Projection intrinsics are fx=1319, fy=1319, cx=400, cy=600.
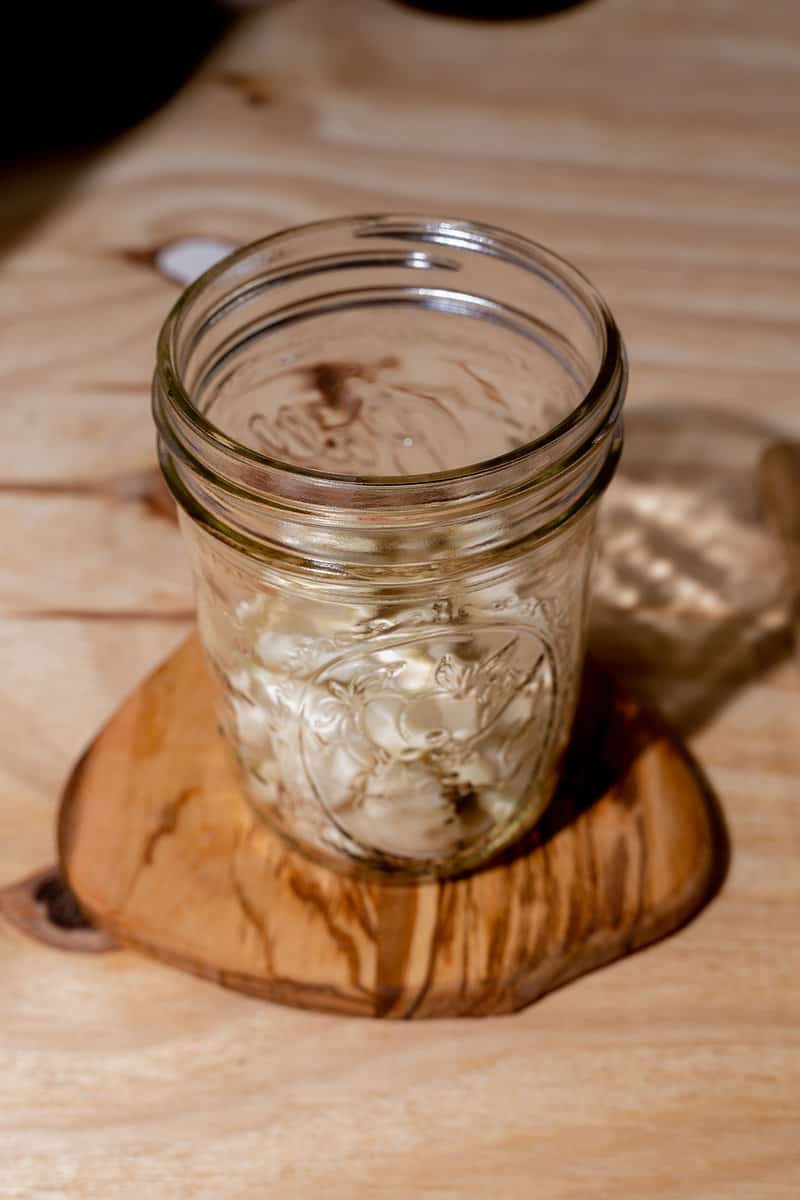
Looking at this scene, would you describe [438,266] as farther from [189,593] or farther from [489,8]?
[489,8]

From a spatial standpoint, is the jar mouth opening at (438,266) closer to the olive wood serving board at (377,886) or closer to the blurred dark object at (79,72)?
the olive wood serving board at (377,886)

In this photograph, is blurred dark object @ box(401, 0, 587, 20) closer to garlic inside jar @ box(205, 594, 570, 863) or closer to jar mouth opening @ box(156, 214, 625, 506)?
jar mouth opening @ box(156, 214, 625, 506)

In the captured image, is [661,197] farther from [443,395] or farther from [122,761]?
[122,761]

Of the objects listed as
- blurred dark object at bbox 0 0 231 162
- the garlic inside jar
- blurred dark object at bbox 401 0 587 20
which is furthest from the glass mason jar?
blurred dark object at bbox 401 0 587 20

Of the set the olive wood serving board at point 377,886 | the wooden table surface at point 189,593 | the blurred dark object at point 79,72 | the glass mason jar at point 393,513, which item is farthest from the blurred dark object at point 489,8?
the olive wood serving board at point 377,886

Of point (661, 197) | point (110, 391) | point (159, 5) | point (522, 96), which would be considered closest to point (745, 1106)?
point (110, 391)

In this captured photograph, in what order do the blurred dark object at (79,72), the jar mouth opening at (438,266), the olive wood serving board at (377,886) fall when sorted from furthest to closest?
the blurred dark object at (79,72), the olive wood serving board at (377,886), the jar mouth opening at (438,266)

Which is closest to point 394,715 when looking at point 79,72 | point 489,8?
point 79,72
